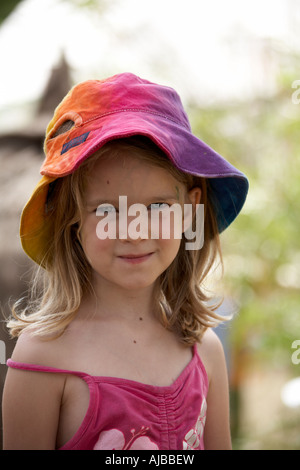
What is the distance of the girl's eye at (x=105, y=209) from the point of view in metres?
1.31

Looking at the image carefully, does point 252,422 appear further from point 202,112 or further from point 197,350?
point 197,350

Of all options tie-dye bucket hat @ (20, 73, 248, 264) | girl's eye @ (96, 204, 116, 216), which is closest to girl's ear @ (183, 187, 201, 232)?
tie-dye bucket hat @ (20, 73, 248, 264)

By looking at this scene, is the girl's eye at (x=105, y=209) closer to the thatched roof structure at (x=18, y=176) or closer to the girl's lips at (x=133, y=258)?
the girl's lips at (x=133, y=258)

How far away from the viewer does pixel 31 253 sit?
1476mm

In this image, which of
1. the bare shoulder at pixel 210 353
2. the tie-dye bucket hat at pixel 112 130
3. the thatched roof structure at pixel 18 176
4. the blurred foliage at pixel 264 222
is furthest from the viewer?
the blurred foliage at pixel 264 222

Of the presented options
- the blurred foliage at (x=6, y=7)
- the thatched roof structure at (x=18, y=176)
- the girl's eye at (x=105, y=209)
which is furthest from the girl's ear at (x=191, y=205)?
the blurred foliage at (x=6, y=7)

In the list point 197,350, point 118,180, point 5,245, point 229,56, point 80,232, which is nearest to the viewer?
point 118,180

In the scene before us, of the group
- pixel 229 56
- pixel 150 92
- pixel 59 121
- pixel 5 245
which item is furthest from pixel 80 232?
pixel 229 56

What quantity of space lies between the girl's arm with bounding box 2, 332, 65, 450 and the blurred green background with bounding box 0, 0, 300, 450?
238cm

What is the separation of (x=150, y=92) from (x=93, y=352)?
2.00 feet

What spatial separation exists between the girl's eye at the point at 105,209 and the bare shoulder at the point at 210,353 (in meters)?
0.48

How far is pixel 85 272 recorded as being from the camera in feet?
4.84

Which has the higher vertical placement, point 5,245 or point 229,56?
point 229,56

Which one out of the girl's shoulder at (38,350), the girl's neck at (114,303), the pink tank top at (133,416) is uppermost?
the girl's neck at (114,303)
